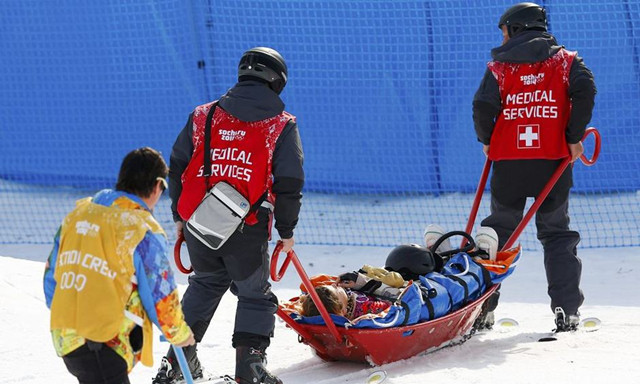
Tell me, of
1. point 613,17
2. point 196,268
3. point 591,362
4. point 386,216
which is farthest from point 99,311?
point 613,17

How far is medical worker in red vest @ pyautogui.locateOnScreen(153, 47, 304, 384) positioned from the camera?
4.49 meters

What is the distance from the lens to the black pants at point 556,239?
17.9ft

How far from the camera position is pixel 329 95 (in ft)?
30.0

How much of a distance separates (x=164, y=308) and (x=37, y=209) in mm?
6484

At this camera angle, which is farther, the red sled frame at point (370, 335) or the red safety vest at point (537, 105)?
the red safety vest at point (537, 105)

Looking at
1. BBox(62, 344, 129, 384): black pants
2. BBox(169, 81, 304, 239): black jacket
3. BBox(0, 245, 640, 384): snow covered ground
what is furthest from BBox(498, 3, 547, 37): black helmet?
BBox(62, 344, 129, 384): black pants

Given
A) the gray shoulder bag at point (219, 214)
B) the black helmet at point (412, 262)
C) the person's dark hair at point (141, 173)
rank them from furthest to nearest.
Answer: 1. the black helmet at point (412, 262)
2. the gray shoulder bag at point (219, 214)
3. the person's dark hair at point (141, 173)

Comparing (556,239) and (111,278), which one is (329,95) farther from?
(111,278)

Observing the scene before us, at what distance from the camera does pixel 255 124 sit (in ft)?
→ 14.9

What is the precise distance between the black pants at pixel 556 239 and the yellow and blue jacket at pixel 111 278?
256 centimetres

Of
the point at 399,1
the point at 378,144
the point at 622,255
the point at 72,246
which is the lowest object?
the point at 622,255

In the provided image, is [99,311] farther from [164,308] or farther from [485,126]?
[485,126]

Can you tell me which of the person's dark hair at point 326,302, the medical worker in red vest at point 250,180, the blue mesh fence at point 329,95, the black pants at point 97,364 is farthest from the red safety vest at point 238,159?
the blue mesh fence at point 329,95

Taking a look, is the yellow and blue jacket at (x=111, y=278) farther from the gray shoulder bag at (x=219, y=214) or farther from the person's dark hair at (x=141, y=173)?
the gray shoulder bag at (x=219, y=214)
